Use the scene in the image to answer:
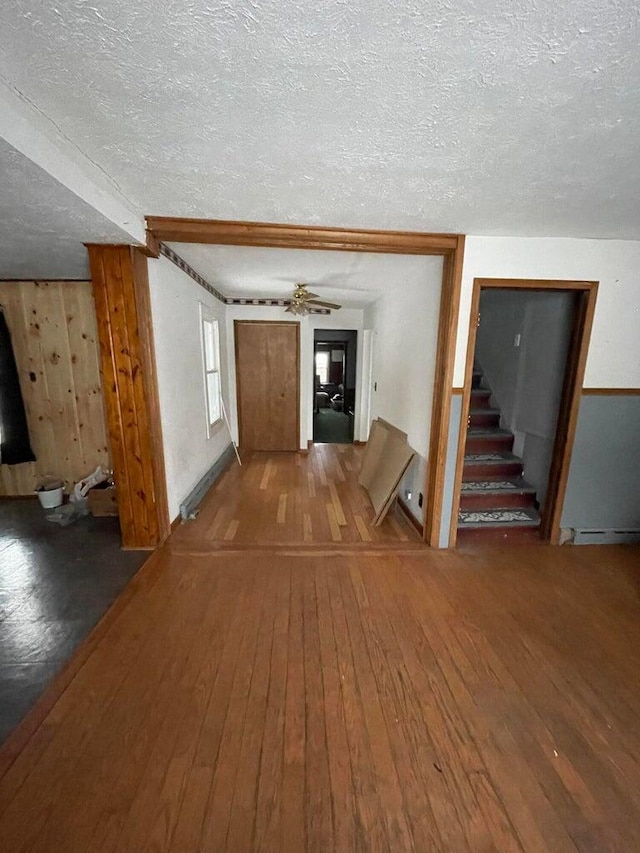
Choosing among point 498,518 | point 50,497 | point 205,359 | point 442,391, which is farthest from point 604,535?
point 50,497

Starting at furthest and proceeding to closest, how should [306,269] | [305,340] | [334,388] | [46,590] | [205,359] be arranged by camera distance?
[334,388] < [305,340] < [205,359] < [306,269] < [46,590]

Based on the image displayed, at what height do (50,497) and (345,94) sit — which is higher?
(345,94)

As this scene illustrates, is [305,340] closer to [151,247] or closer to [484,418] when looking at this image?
[484,418]

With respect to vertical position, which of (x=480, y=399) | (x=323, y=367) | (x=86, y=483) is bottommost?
(x=86, y=483)

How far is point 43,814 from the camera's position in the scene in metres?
0.97

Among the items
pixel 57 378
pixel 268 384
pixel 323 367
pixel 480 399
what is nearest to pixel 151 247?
pixel 57 378

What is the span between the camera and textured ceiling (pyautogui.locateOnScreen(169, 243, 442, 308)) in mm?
2457

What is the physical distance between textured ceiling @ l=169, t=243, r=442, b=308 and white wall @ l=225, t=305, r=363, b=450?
2.44 ft

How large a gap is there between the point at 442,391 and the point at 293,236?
1.43 meters

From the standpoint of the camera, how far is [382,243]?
205cm

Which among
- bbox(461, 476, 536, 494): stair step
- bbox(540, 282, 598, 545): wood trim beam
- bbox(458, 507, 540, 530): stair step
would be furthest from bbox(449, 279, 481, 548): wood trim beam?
bbox(540, 282, 598, 545): wood trim beam

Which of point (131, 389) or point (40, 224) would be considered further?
point (131, 389)

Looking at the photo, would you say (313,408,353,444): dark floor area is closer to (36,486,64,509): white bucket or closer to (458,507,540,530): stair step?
(458,507,540,530): stair step

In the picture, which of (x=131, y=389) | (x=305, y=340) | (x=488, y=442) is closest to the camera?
(x=131, y=389)
